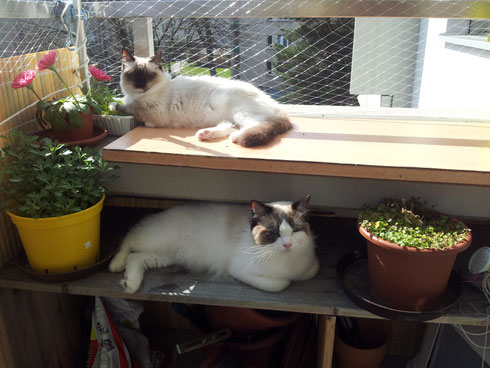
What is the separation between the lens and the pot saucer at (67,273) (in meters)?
1.42

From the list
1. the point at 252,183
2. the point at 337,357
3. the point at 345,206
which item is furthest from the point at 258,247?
the point at 337,357

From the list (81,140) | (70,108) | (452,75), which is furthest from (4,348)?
(452,75)

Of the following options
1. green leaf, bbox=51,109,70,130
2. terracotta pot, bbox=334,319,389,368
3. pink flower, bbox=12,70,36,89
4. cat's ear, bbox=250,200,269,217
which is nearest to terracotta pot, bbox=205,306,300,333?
terracotta pot, bbox=334,319,389,368

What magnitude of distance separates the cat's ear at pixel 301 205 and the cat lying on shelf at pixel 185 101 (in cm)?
43

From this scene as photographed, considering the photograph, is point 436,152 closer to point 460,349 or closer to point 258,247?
point 258,247

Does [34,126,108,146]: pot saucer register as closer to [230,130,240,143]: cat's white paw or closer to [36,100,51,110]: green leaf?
[36,100,51,110]: green leaf

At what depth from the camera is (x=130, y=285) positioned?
1.42 meters

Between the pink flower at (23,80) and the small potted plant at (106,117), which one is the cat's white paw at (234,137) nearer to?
the small potted plant at (106,117)

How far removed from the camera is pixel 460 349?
1.61 m

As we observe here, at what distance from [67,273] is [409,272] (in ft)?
3.86

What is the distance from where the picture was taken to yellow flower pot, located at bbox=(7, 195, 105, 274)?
4.36 ft

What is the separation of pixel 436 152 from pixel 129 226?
53.1 inches

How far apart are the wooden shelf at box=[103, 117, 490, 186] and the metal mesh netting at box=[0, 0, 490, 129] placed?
1.64ft

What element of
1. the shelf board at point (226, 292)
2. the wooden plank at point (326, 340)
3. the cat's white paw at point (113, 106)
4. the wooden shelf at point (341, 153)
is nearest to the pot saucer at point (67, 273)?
the shelf board at point (226, 292)
